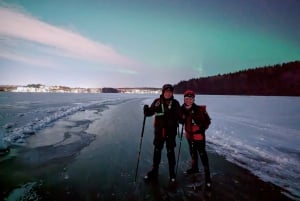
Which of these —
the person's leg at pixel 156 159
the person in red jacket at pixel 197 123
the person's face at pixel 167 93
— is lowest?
the person's leg at pixel 156 159

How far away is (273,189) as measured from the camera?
446 cm

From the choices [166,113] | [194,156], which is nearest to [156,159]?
[194,156]

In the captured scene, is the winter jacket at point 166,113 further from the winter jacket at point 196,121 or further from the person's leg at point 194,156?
the person's leg at point 194,156

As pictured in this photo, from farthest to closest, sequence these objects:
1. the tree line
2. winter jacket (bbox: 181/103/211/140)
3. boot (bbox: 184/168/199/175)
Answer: the tree line, boot (bbox: 184/168/199/175), winter jacket (bbox: 181/103/211/140)

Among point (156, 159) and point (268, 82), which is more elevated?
point (268, 82)

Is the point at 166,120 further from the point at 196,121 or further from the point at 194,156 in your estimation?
the point at 194,156

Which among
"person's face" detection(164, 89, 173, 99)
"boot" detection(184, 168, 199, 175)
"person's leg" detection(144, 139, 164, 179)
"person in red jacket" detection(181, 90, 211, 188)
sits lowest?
"boot" detection(184, 168, 199, 175)

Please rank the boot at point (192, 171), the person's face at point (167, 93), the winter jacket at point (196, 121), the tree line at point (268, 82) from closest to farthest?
the winter jacket at point (196, 121) < the person's face at point (167, 93) < the boot at point (192, 171) < the tree line at point (268, 82)

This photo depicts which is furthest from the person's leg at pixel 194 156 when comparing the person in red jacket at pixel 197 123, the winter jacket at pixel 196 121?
the winter jacket at pixel 196 121

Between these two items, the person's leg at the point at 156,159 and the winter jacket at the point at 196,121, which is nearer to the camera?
the winter jacket at the point at 196,121

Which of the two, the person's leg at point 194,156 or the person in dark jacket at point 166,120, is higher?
the person in dark jacket at point 166,120

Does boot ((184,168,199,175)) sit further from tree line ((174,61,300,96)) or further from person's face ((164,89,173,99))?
tree line ((174,61,300,96))

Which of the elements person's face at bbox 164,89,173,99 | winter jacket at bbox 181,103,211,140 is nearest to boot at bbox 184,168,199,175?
winter jacket at bbox 181,103,211,140

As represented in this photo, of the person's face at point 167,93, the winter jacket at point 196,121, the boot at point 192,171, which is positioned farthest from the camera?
the boot at point 192,171
